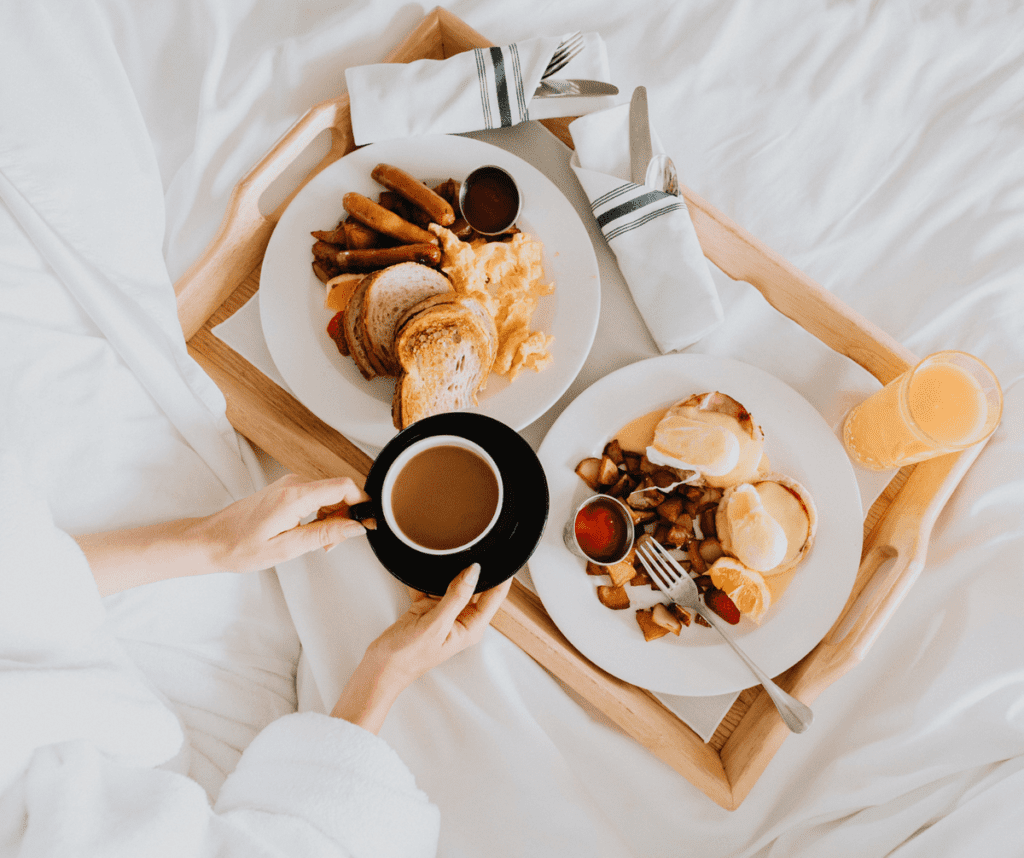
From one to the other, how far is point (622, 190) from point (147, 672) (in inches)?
54.8

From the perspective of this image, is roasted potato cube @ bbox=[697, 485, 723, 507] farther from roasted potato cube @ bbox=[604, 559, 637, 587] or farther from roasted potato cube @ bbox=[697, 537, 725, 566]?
roasted potato cube @ bbox=[604, 559, 637, 587]

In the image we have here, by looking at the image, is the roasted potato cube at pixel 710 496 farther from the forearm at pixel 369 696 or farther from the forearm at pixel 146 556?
the forearm at pixel 146 556

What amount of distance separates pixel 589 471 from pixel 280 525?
61 centimetres

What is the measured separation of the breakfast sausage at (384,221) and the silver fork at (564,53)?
460mm

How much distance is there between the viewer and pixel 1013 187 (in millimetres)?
1596

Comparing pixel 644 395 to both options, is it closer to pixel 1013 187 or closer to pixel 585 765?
pixel 585 765

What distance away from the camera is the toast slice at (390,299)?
48.8 inches

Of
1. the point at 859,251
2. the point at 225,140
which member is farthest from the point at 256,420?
the point at 859,251

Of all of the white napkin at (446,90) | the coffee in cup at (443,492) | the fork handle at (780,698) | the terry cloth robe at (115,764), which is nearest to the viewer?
the terry cloth robe at (115,764)

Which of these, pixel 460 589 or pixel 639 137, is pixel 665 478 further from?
pixel 639 137

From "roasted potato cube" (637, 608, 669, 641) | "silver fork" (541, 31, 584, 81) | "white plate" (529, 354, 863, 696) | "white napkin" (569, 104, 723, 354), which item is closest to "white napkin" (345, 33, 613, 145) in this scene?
"silver fork" (541, 31, 584, 81)

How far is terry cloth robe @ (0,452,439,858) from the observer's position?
3.16 feet

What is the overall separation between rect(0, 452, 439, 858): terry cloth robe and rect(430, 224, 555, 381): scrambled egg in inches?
30.4

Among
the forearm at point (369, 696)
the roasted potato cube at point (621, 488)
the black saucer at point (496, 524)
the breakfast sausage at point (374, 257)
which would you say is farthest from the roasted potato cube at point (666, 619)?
the breakfast sausage at point (374, 257)
